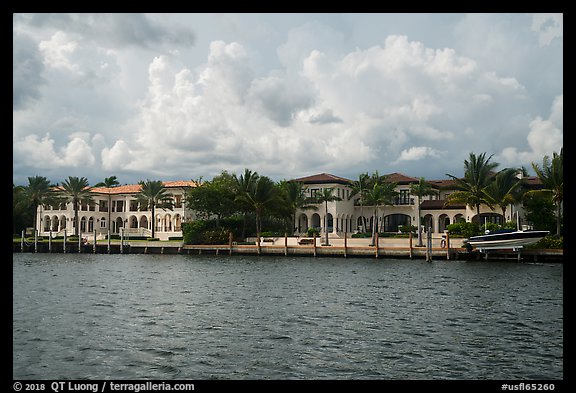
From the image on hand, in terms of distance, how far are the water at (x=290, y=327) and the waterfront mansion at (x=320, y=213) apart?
4415cm

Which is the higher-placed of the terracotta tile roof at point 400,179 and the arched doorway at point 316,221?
the terracotta tile roof at point 400,179

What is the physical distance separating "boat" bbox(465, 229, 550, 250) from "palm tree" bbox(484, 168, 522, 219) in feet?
40.4

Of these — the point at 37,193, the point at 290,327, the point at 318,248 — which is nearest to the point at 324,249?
the point at 318,248

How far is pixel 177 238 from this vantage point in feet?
325

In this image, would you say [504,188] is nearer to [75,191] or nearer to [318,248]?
[318,248]

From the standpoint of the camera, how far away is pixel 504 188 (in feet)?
248

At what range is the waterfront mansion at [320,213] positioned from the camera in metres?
92.7

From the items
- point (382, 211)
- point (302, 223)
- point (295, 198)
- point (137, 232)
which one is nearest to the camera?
point (295, 198)

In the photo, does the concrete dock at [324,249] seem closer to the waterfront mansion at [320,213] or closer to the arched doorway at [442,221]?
the waterfront mansion at [320,213]

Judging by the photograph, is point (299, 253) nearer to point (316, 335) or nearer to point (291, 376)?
point (316, 335)

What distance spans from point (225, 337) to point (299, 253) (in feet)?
171

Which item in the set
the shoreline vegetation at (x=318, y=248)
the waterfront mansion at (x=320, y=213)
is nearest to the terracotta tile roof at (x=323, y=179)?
the waterfront mansion at (x=320, y=213)

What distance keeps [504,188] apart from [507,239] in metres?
15.4
